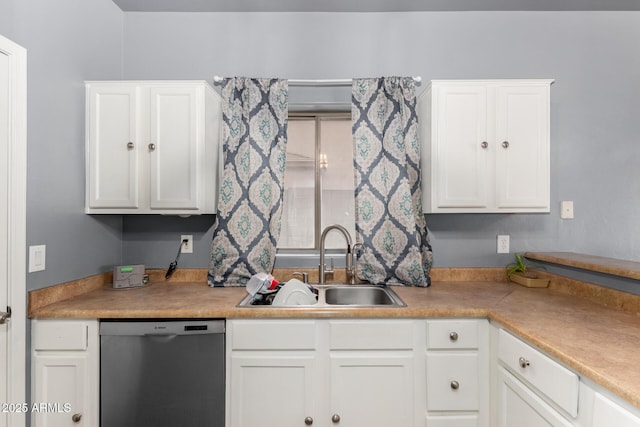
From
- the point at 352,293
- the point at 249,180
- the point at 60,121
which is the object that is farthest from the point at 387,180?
the point at 60,121

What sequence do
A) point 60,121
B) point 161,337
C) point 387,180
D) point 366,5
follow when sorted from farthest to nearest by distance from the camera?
1. point 366,5
2. point 387,180
3. point 60,121
4. point 161,337

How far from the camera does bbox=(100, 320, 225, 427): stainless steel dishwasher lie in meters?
1.52

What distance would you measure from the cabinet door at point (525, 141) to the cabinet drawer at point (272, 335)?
4.60 ft

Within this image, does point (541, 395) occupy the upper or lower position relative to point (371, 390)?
upper

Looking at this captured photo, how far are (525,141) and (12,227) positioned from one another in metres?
2.61

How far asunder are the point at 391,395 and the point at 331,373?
304 mm

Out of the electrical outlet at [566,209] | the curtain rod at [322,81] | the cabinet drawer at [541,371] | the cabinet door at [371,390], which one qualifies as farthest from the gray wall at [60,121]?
the electrical outlet at [566,209]

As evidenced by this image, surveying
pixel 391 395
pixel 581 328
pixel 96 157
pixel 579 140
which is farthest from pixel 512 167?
pixel 96 157

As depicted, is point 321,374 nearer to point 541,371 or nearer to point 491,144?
point 541,371

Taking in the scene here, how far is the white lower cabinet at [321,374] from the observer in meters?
1.56

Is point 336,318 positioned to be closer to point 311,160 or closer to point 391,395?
point 391,395

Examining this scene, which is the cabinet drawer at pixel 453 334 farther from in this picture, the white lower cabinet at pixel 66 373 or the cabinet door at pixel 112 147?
the cabinet door at pixel 112 147

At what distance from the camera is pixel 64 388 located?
151cm

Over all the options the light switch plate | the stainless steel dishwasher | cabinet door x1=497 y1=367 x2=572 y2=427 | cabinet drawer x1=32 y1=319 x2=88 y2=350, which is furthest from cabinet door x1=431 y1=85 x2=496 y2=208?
the light switch plate
